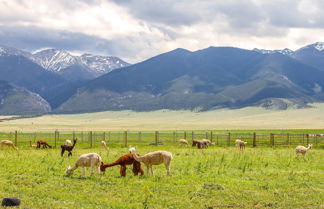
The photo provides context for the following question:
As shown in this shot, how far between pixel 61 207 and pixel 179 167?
1294 cm

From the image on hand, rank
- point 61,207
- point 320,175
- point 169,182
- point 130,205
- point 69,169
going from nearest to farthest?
point 61,207
point 130,205
point 169,182
point 69,169
point 320,175

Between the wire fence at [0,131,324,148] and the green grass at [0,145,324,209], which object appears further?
the wire fence at [0,131,324,148]

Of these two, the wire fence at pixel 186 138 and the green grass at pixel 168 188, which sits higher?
the green grass at pixel 168 188

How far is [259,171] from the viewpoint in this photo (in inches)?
1014

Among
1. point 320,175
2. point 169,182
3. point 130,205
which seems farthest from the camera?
point 320,175

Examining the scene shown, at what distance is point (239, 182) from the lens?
69.4 ft

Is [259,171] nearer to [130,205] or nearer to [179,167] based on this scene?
[179,167]

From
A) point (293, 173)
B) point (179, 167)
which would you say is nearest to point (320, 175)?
point (293, 173)

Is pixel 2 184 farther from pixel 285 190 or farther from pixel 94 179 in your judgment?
pixel 285 190

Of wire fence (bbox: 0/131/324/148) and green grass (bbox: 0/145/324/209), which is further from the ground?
green grass (bbox: 0/145/324/209)

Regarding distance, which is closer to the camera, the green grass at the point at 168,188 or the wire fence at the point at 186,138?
the green grass at the point at 168,188

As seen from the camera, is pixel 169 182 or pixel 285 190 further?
pixel 169 182

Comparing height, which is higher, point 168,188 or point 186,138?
point 168,188

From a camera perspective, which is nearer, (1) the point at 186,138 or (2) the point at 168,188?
(2) the point at 168,188
